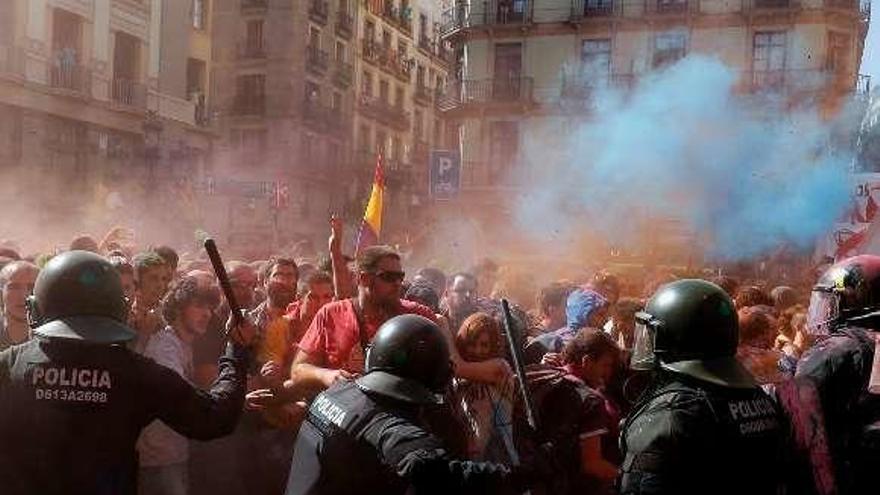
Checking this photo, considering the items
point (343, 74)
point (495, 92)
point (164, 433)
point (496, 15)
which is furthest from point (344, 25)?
point (164, 433)

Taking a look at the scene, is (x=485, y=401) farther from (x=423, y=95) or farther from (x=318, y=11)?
(x=423, y=95)

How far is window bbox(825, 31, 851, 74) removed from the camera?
29562 millimetres

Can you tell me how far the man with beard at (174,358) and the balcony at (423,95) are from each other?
50949mm

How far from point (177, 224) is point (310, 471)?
24.7m

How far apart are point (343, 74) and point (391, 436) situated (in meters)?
43.3

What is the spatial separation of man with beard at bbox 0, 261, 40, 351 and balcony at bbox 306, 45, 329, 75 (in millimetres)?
38005

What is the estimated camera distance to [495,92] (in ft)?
111

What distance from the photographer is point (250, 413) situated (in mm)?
5055

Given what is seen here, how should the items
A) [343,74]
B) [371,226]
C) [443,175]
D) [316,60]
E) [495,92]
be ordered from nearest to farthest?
[371,226]
[443,175]
[495,92]
[316,60]
[343,74]

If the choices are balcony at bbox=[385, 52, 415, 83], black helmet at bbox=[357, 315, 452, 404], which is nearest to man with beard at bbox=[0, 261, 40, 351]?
black helmet at bbox=[357, 315, 452, 404]

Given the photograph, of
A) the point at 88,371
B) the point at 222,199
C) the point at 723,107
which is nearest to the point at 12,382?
the point at 88,371

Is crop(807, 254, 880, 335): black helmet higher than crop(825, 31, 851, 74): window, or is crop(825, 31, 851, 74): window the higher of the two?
crop(825, 31, 851, 74): window

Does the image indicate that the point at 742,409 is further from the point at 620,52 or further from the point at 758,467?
the point at 620,52

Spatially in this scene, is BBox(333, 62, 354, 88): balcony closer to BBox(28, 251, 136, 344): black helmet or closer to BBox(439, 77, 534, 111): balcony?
BBox(439, 77, 534, 111): balcony
